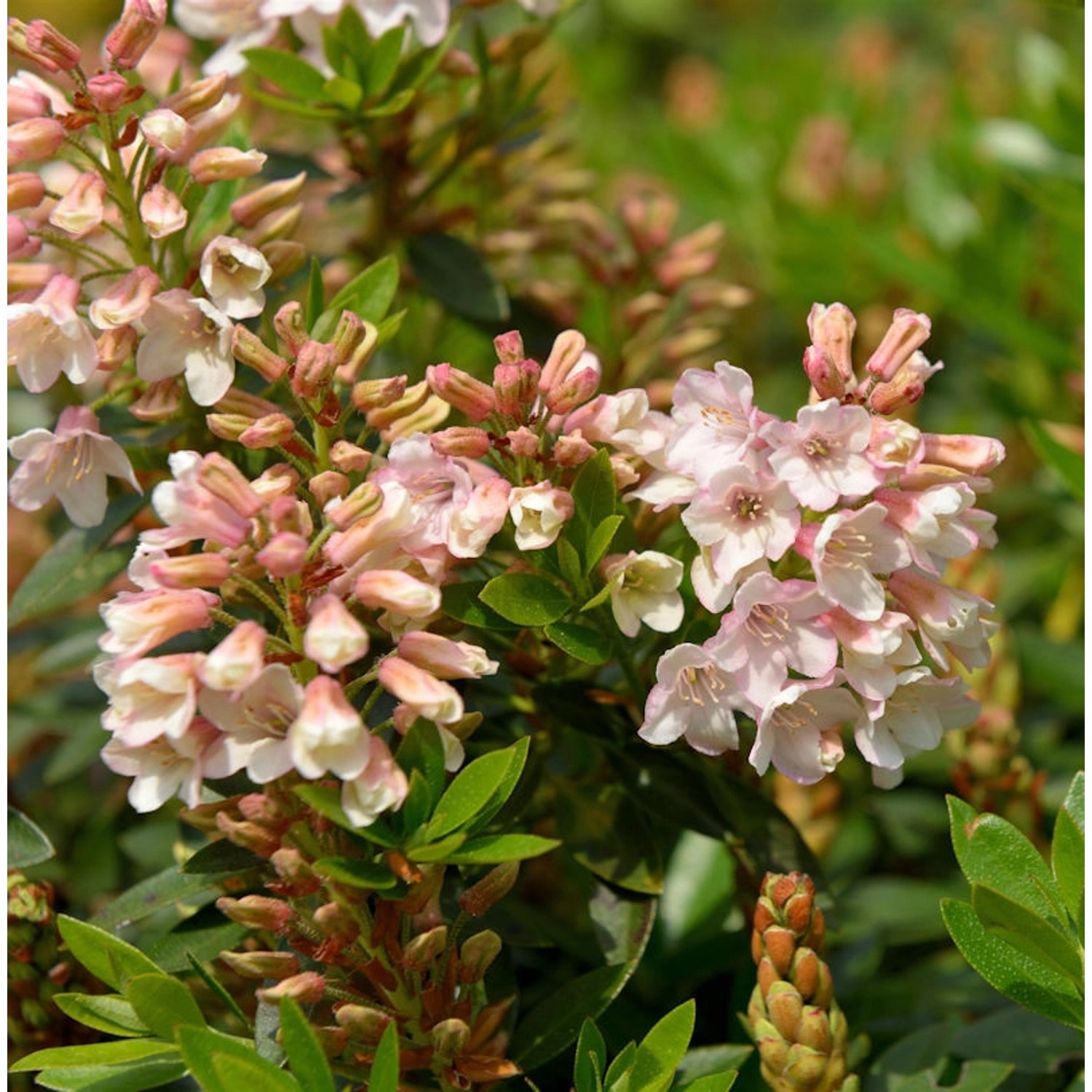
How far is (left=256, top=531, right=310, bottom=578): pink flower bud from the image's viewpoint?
922 mm

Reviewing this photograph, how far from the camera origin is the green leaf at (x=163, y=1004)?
0.96 meters

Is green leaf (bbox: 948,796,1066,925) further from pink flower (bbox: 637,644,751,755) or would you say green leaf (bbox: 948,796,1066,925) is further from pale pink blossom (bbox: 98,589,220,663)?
pale pink blossom (bbox: 98,589,220,663)

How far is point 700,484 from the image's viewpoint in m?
1.02

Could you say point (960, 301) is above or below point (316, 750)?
below

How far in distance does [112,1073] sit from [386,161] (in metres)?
0.98

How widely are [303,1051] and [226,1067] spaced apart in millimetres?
55

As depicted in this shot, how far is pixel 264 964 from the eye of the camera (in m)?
0.98

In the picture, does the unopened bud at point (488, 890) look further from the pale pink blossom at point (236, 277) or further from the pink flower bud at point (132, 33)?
the pink flower bud at point (132, 33)

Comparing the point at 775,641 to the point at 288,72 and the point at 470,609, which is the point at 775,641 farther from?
the point at 288,72

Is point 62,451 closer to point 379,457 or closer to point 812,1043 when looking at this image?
point 379,457

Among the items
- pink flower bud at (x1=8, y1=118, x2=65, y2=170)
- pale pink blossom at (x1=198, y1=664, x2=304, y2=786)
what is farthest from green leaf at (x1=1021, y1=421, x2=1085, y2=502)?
pink flower bud at (x1=8, y1=118, x2=65, y2=170)

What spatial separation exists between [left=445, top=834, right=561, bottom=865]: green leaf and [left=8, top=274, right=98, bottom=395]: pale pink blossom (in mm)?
483

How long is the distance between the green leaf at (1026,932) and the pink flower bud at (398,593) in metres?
0.41

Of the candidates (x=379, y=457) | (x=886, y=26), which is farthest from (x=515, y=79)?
(x=886, y=26)
